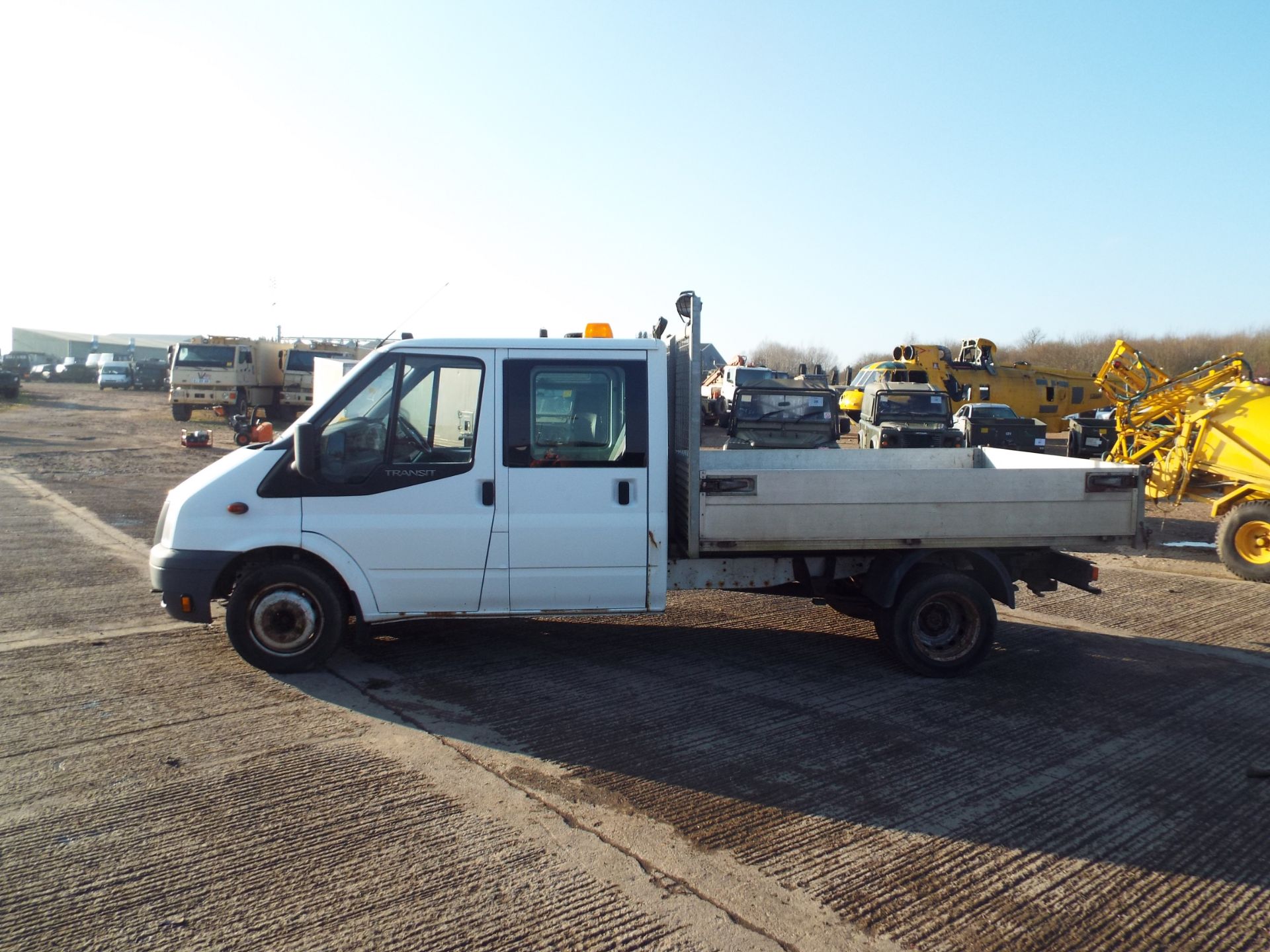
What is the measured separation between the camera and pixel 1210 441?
10.9 meters

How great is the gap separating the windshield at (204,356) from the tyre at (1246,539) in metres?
26.3

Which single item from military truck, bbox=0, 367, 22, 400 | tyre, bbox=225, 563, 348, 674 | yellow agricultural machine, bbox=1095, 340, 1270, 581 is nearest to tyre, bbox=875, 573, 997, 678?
tyre, bbox=225, 563, 348, 674

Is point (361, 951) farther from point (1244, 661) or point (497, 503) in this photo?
point (1244, 661)

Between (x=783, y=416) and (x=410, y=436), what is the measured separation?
10.2m

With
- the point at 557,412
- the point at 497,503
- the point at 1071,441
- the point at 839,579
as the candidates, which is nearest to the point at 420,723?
the point at 497,503

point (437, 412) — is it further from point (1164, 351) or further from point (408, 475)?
point (1164, 351)

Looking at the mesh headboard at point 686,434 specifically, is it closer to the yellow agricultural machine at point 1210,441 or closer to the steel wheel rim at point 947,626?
the steel wheel rim at point 947,626

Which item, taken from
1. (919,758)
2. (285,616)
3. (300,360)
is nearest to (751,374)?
(300,360)

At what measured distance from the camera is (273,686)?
5922mm

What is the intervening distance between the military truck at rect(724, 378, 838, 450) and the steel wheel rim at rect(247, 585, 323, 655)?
10.0 metres

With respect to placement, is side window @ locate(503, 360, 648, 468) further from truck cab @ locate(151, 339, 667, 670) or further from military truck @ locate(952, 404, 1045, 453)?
military truck @ locate(952, 404, 1045, 453)

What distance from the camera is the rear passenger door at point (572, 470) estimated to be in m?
5.98

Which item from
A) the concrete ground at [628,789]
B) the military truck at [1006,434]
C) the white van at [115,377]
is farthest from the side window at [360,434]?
the white van at [115,377]

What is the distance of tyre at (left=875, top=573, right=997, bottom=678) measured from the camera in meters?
6.29
